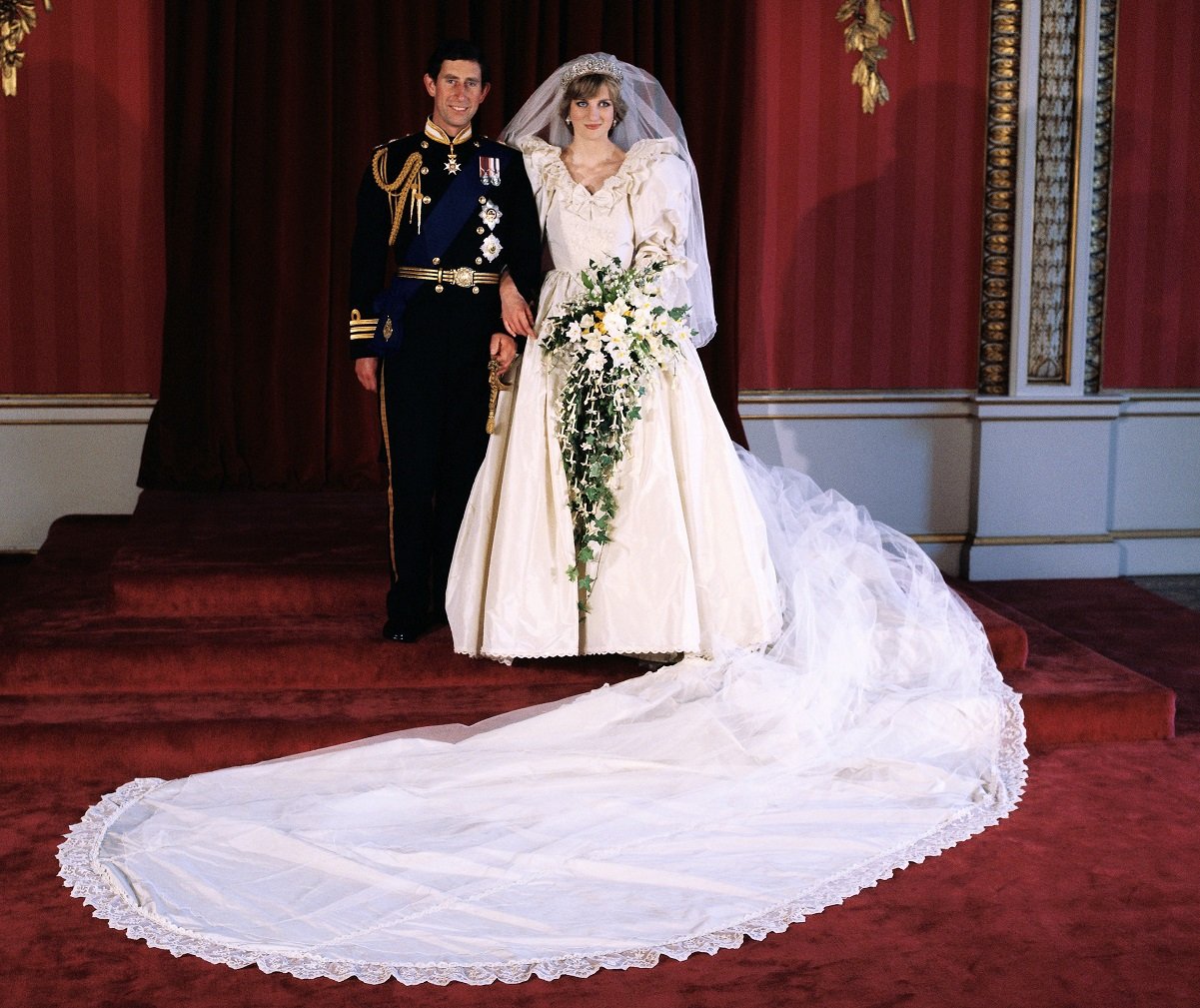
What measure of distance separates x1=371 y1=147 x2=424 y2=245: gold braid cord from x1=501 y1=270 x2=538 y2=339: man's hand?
0.29 m

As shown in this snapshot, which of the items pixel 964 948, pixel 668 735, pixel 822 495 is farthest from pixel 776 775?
pixel 822 495

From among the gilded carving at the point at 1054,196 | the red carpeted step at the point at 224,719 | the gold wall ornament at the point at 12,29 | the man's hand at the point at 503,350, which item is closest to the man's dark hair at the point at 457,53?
the man's hand at the point at 503,350

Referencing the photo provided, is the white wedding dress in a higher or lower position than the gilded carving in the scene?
lower

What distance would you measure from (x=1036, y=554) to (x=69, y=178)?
4.39 metres

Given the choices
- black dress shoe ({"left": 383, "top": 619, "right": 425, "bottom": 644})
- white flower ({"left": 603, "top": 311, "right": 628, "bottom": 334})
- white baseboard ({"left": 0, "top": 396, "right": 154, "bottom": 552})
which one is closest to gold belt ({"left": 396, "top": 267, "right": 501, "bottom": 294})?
white flower ({"left": 603, "top": 311, "right": 628, "bottom": 334})

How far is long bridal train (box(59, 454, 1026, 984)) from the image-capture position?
8.89 feet

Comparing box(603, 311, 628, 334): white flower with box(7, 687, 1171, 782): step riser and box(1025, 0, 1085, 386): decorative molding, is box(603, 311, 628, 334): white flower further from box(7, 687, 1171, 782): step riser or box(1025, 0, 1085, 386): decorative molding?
box(1025, 0, 1085, 386): decorative molding

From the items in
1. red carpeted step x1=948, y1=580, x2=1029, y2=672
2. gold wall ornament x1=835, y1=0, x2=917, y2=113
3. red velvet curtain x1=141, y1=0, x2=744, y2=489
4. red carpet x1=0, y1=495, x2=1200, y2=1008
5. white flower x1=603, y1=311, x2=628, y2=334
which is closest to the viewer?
red carpet x1=0, y1=495, x2=1200, y2=1008

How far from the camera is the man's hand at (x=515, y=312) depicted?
382 cm

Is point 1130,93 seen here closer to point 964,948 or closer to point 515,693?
point 515,693

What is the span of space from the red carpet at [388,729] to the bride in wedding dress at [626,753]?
9 cm

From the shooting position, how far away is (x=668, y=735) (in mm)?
3535

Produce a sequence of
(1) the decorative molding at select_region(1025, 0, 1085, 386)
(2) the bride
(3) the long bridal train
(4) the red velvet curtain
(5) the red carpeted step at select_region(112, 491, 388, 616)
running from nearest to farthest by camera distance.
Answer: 1. (3) the long bridal train
2. (2) the bride
3. (5) the red carpeted step at select_region(112, 491, 388, 616)
4. (4) the red velvet curtain
5. (1) the decorative molding at select_region(1025, 0, 1085, 386)

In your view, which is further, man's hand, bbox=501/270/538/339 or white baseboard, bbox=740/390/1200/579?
white baseboard, bbox=740/390/1200/579
